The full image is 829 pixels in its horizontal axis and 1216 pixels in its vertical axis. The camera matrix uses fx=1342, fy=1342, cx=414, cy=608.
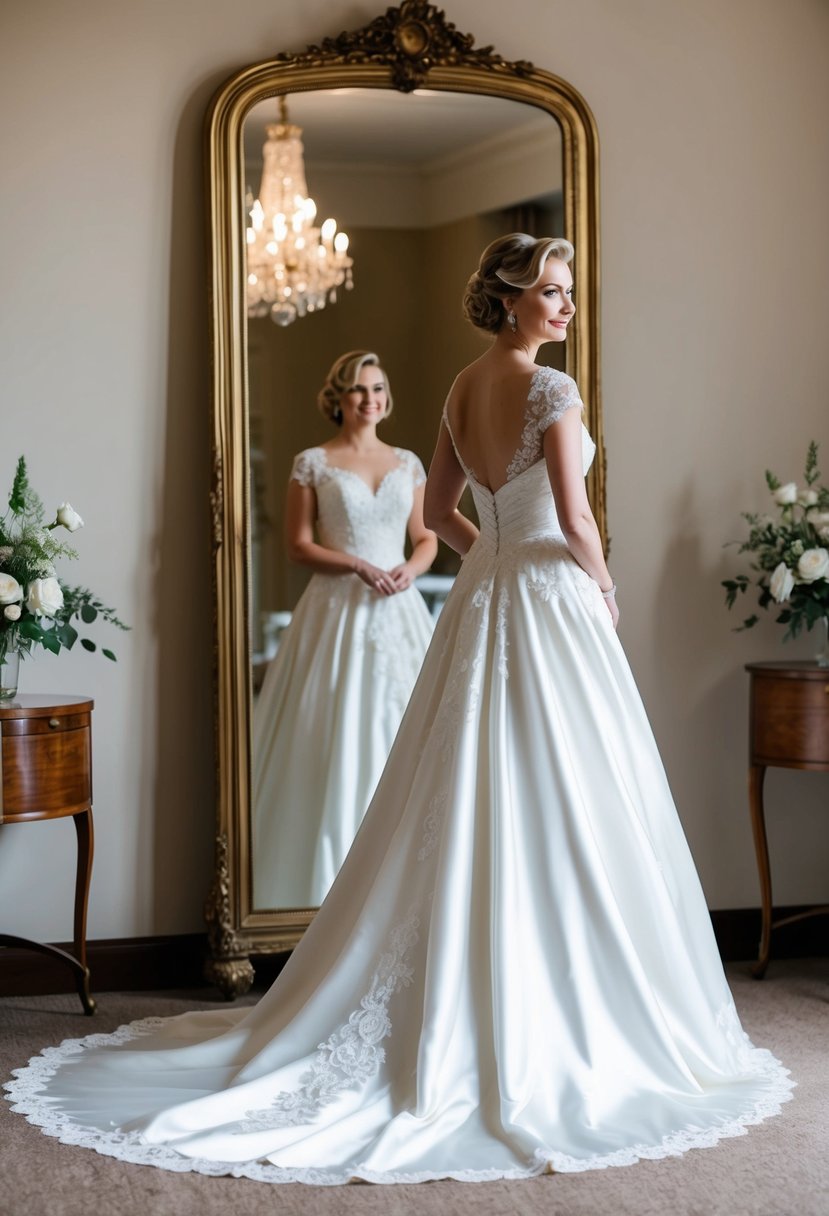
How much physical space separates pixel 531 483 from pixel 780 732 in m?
1.46

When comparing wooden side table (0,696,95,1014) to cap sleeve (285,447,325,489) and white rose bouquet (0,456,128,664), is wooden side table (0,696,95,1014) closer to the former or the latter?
white rose bouquet (0,456,128,664)

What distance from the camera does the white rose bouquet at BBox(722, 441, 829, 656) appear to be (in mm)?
4137

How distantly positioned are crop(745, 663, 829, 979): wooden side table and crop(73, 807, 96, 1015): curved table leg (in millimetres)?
2051

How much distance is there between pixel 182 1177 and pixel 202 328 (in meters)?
2.50

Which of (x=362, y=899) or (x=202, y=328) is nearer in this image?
(x=362, y=899)

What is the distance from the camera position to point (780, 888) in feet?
15.1

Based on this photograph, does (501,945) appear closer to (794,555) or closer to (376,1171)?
(376,1171)

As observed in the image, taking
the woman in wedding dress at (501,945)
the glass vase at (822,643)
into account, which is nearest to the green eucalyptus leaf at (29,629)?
the woman in wedding dress at (501,945)

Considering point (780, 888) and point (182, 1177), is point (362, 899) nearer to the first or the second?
point (182, 1177)

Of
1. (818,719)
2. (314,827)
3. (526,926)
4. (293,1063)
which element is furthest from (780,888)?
(293,1063)

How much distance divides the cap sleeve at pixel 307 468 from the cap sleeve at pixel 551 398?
45.3 inches

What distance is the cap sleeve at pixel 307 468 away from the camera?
13.4ft

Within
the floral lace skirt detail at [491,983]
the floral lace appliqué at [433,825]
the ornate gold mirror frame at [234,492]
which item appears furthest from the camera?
the ornate gold mirror frame at [234,492]

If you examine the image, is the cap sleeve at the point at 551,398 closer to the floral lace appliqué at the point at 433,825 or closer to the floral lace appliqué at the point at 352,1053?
the floral lace appliqué at the point at 433,825
